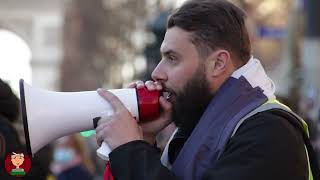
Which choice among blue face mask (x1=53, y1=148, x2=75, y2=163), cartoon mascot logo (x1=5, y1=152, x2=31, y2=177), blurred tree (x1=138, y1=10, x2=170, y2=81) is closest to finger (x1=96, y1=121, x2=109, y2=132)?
cartoon mascot logo (x1=5, y1=152, x2=31, y2=177)

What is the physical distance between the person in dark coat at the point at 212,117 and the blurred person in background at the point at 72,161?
15.1 feet

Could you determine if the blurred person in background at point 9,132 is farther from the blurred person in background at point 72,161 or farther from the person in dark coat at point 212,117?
the blurred person in background at point 72,161

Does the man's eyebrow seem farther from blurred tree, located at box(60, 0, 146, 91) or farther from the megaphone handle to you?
blurred tree, located at box(60, 0, 146, 91)

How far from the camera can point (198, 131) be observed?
9.39ft

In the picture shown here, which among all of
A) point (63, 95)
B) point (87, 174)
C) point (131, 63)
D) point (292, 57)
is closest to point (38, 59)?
point (131, 63)

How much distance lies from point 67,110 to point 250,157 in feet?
2.51

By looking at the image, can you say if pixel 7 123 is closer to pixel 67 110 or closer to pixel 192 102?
pixel 67 110

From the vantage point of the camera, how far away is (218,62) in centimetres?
292

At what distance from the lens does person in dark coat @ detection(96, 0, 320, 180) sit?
2.67m

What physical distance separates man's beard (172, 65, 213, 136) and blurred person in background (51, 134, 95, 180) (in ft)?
15.0

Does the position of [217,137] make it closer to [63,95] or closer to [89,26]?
[63,95]

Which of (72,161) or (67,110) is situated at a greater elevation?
(67,110)

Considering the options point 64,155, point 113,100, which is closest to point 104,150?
point 113,100

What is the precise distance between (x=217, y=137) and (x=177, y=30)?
0.46 m
